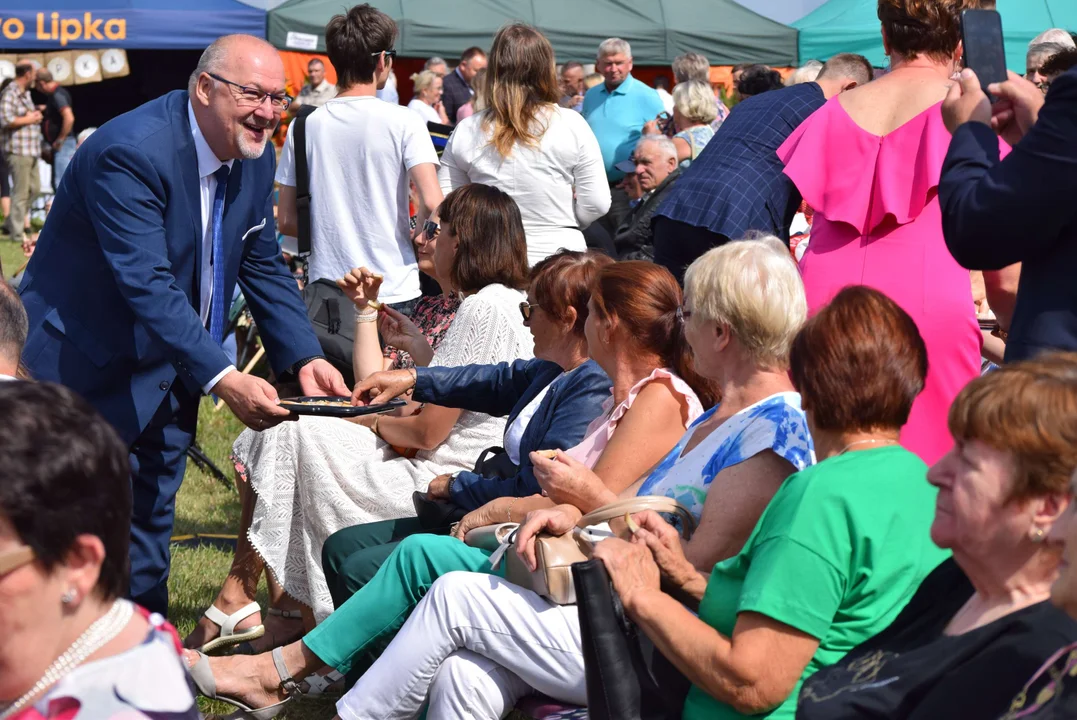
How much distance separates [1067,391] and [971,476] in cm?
19

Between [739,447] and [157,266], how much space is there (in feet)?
5.89

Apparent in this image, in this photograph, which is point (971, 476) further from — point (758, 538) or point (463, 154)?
point (463, 154)

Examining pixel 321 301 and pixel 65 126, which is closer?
pixel 321 301

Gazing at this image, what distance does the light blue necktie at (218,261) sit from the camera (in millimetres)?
3859

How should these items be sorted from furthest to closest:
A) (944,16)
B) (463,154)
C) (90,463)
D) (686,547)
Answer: (463,154), (944,16), (686,547), (90,463)

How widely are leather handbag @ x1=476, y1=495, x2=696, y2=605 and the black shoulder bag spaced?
7.64ft

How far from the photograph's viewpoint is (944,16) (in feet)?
11.0

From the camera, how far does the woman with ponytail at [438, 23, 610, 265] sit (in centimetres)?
557

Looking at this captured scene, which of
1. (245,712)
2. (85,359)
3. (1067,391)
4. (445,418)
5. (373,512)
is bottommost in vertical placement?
(245,712)

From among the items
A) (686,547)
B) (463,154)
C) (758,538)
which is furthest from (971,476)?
(463,154)

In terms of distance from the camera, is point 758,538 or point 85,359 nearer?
point 758,538

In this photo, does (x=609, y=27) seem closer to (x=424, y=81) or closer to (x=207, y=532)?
(x=424, y=81)

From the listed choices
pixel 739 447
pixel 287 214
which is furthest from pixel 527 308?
pixel 287 214

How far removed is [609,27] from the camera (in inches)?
730
